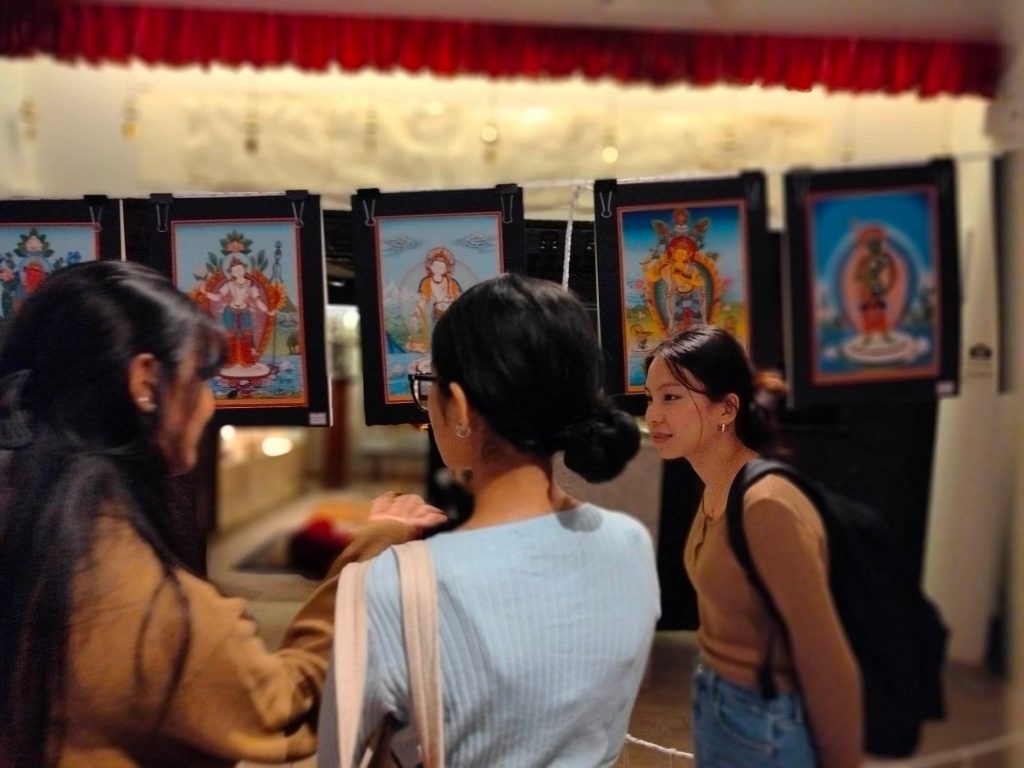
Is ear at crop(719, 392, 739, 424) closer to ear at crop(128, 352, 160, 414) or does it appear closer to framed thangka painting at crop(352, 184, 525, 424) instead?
framed thangka painting at crop(352, 184, 525, 424)

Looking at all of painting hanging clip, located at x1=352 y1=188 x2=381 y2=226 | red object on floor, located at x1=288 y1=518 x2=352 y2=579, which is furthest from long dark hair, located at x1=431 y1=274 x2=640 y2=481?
red object on floor, located at x1=288 y1=518 x2=352 y2=579

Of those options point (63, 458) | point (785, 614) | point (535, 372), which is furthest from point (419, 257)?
point (785, 614)

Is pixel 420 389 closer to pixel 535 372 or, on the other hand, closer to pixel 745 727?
pixel 535 372

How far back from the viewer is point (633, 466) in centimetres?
99

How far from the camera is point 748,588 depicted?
2.49ft

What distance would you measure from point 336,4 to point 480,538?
1285 mm

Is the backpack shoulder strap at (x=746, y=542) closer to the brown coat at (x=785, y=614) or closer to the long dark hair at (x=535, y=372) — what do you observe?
the brown coat at (x=785, y=614)

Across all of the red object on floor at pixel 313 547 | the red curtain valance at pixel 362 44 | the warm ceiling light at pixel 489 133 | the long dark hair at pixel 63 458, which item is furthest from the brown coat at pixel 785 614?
the warm ceiling light at pixel 489 133

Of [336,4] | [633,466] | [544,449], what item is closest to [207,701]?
[544,449]

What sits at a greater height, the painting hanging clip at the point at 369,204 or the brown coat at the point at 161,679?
the painting hanging clip at the point at 369,204

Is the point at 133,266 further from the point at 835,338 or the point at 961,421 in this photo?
the point at 961,421

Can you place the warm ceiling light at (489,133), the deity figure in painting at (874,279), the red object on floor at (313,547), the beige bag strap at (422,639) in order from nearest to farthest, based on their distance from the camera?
the beige bag strap at (422,639), the deity figure in painting at (874,279), the red object on floor at (313,547), the warm ceiling light at (489,133)

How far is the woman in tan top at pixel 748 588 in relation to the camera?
0.76 meters

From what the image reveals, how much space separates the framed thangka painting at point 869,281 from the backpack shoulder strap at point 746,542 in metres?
0.09
